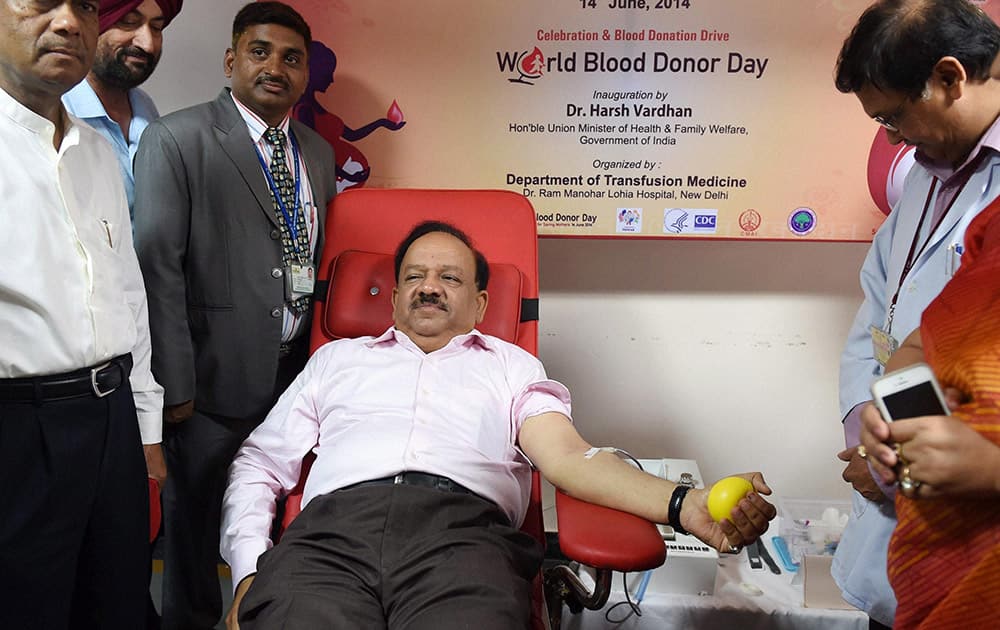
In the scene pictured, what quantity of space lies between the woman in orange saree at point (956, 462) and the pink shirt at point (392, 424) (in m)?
0.85

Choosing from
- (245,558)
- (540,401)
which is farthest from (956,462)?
(245,558)

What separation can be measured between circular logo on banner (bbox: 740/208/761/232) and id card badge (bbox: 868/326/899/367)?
2.98 ft

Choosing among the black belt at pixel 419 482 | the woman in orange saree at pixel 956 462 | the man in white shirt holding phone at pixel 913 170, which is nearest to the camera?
the woman in orange saree at pixel 956 462

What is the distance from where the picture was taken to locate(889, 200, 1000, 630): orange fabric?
839 mm

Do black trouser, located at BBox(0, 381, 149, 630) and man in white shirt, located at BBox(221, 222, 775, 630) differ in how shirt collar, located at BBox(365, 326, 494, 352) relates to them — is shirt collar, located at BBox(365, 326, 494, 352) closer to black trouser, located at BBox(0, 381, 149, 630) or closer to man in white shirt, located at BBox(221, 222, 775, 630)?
man in white shirt, located at BBox(221, 222, 775, 630)

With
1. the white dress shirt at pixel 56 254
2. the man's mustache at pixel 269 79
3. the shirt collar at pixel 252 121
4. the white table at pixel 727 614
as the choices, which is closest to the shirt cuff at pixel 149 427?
the white dress shirt at pixel 56 254

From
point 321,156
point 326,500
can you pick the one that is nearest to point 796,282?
point 321,156

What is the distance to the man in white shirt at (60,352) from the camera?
126 centimetres

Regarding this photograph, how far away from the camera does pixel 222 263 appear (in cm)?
185

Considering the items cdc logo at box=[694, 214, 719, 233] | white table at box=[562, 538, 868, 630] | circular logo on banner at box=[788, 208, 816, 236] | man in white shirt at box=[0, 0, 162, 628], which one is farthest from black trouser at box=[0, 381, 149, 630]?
circular logo on banner at box=[788, 208, 816, 236]

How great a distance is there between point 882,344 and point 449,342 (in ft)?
3.04

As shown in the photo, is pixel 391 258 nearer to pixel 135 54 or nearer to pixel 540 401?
pixel 540 401

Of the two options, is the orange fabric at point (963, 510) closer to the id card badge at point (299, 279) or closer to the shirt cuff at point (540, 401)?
the shirt cuff at point (540, 401)

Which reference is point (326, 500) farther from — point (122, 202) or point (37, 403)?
point (122, 202)
